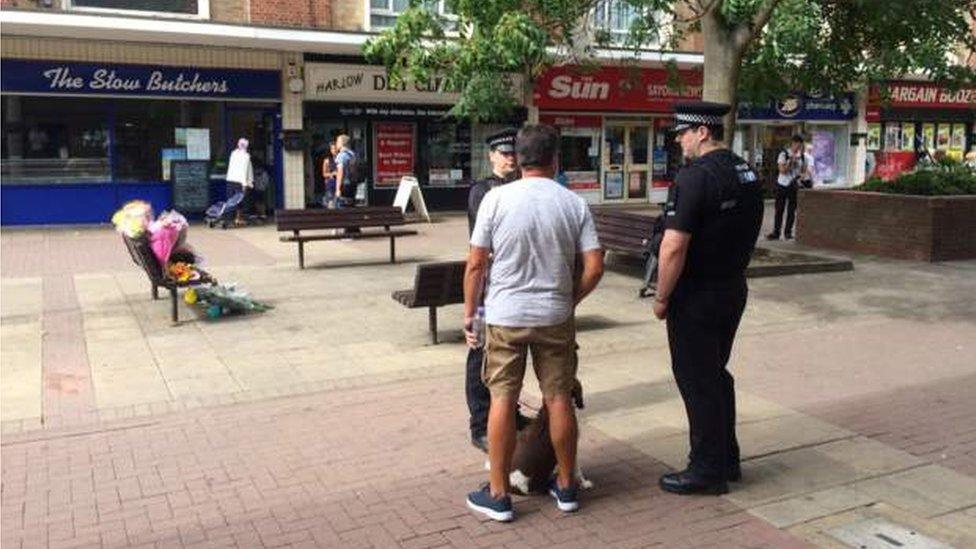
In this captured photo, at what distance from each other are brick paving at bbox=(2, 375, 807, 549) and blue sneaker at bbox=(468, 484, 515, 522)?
0.06 metres

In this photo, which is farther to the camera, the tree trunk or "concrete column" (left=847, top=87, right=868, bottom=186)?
"concrete column" (left=847, top=87, right=868, bottom=186)

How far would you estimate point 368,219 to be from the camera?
12656 mm

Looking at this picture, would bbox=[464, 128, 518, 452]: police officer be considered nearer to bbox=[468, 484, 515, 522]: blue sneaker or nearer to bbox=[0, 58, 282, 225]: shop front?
bbox=[468, 484, 515, 522]: blue sneaker

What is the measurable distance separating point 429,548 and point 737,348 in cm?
433

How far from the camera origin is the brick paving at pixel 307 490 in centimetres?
A: 403

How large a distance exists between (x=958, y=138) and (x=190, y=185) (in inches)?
897

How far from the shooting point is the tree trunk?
446 inches

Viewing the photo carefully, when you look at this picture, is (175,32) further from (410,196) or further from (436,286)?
(436,286)

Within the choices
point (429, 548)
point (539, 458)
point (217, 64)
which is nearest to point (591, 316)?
point (539, 458)

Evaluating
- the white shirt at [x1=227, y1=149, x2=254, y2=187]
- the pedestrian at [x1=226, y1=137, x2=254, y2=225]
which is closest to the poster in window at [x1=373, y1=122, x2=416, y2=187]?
the pedestrian at [x1=226, y1=137, x2=254, y2=225]

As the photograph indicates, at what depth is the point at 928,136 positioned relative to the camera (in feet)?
93.3

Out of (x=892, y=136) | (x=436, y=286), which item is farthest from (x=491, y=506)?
(x=892, y=136)

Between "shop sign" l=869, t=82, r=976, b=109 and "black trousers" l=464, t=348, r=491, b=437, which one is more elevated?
"shop sign" l=869, t=82, r=976, b=109

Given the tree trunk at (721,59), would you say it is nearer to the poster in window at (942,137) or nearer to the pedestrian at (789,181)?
the pedestrian at (789,181)
